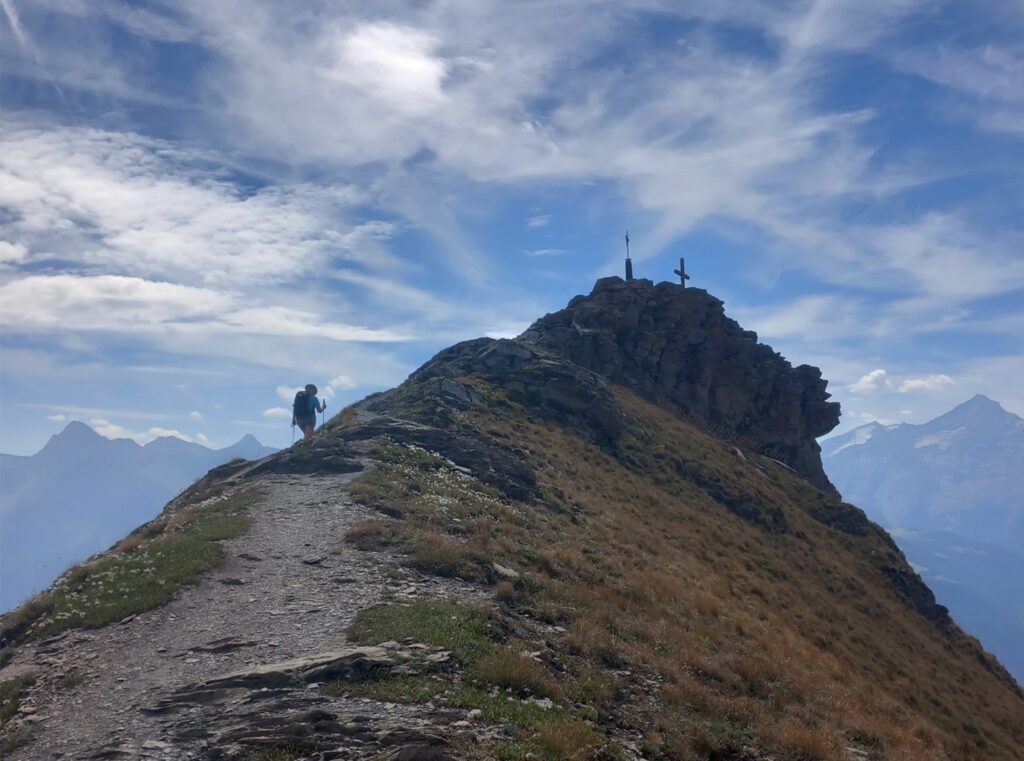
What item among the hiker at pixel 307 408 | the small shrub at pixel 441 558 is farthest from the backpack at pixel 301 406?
the small shrub at pixel 441 558

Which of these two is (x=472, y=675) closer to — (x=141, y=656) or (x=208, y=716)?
(x=208, y=716)

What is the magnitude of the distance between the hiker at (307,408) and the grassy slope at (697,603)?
6.57 metres

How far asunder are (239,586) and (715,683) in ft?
33.2

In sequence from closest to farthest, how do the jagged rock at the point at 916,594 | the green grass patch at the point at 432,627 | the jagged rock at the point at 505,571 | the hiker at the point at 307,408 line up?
1. the green grass patch at the point at 432,627
2. the jagged rock at the point at 505,571
3. the hiker at the point at 307,408
4. the jagged rock at the point at 916,594

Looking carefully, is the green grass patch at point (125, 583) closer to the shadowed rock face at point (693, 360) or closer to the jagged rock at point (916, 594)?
the shadowed rock face at point (693, 360)

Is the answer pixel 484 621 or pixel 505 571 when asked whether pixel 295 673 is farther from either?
pixel 505 571

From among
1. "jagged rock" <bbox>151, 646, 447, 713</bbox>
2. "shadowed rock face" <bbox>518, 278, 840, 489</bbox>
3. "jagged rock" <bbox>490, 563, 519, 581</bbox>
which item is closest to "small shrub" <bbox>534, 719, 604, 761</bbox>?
"jagged rock" <bbox>151, 646, 447, 713</bbox>

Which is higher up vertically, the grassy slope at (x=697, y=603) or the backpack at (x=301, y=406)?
the backpack at (x=301, y=406)

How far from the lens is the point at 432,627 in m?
Answer: 12.9

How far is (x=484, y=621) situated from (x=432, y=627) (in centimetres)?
127

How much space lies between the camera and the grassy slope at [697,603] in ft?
43.1

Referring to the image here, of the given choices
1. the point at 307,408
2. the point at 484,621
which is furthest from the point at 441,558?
the point at 307,408

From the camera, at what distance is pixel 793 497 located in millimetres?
54219

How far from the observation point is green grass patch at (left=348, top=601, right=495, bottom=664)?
40.3ft
